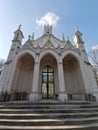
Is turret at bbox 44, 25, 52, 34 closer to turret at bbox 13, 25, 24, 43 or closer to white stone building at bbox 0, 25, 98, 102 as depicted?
turret at bbox 13, 25, 24, 43

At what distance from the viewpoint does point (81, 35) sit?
1511cm

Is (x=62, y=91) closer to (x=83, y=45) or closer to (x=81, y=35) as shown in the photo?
(x=83, y=45)

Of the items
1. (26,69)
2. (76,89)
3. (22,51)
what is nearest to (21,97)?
(26,69)

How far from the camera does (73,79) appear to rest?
511 inches

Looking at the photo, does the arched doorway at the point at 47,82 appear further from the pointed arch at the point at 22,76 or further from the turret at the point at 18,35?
the turret at the point at 18,35

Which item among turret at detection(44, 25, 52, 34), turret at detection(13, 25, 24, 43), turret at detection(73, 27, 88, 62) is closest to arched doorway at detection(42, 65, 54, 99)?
turret at detection(73, 27, 88, 62)

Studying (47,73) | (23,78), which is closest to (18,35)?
(23,78)

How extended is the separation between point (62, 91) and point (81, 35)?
10632mm

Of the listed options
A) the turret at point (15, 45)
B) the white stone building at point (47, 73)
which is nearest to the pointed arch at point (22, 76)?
the white stone building at point (47, 73)

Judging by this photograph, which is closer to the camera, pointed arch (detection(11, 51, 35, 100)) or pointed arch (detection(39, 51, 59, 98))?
pointed arch (detection(11, 51, 35, 100))

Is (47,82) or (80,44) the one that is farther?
(80,44)

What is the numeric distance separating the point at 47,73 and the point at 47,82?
1406 mm

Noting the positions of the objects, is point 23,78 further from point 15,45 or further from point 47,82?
point 15,45

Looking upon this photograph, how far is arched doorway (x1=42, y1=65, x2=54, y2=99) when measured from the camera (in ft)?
40.9
